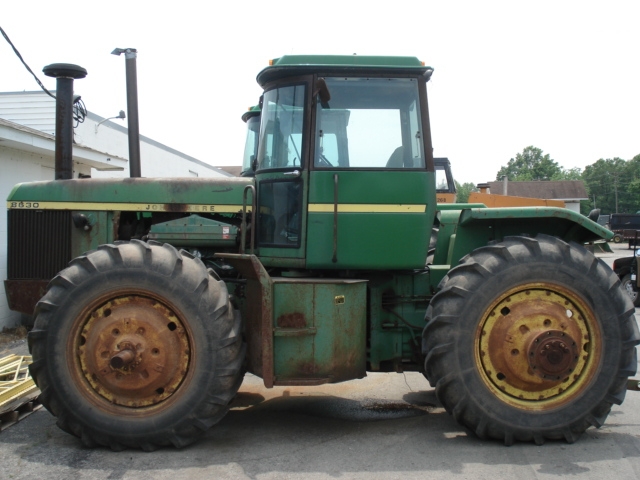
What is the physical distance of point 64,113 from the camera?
19.2 feet

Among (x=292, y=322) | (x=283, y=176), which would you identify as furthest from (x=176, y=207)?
(x=292, y=322)

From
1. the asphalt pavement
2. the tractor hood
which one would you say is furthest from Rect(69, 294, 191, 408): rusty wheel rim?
the tractor hood

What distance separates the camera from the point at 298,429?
4.85 metres

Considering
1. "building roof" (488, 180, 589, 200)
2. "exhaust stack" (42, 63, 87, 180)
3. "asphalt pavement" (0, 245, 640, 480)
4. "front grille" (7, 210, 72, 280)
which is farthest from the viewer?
"building roof" (488, 180, 589, 200)

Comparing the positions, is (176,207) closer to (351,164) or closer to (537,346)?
(351,164)

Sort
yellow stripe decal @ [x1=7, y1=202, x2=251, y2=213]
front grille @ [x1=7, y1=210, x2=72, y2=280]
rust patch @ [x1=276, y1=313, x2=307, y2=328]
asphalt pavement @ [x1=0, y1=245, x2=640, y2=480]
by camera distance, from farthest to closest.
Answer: front grille @ [x1=7, y1=210, x2=72, y2=280] < yellow stripe decal @ [x1=7, y1=202, x2=251, y2=213] < rust patch @ [x1=276, y1=313, x2=307, y2=328] < asphalt pavement @ [x1=0, y1=245, x2=640, y2=480]

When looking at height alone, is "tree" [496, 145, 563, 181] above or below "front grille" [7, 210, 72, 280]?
above

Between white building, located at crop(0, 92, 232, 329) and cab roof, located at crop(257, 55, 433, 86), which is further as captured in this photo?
white building, located at crop(0, 92, 232, 329)

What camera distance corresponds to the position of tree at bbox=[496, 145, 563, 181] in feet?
294

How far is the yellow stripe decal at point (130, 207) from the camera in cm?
523

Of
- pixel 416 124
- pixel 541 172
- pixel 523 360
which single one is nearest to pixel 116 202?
pixel 416 124

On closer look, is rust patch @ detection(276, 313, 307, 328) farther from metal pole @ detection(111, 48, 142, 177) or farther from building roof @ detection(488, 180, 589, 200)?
building roof @ detection(488, 180, 589, 200)

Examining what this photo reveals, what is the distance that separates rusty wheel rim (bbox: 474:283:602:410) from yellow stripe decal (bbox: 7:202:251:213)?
7.36 ft

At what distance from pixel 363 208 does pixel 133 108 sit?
2879 millimetres
